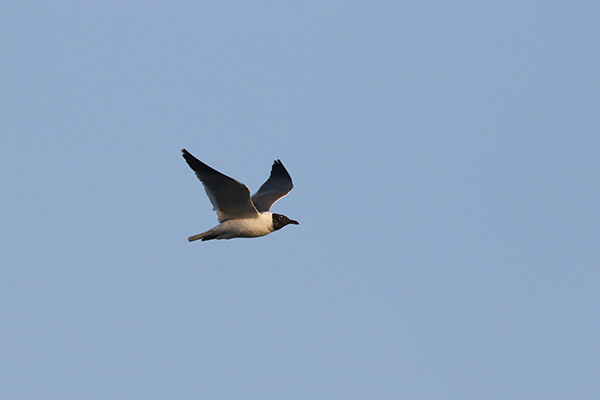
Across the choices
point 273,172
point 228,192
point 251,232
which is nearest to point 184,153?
point 228,192

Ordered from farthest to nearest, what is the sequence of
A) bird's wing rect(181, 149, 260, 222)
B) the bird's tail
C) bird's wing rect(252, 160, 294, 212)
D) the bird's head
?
1. bird's wing rect(252, 160, 294, 212)
2. the bird's head
3. the bird's tail
4. bird's wing rect(181, 149, 260, 222)

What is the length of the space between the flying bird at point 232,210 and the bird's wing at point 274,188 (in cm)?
24

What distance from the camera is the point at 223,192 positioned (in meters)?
19.7

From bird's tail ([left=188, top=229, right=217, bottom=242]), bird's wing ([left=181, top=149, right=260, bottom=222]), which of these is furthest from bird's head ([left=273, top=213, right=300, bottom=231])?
bird's tail ([left=188, top=229, right=217, bottom=242])

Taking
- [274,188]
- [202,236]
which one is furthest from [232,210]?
[274,188]

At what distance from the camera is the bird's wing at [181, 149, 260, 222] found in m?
19.0

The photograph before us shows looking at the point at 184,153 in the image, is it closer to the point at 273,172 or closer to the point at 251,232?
the point at 251,232

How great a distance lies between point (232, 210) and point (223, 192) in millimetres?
892

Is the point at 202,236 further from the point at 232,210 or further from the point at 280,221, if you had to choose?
the point at 280,221

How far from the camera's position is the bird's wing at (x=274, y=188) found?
23.6 m

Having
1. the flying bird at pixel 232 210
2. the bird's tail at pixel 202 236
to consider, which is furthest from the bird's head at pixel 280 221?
the bird's tail at pixel 202 236

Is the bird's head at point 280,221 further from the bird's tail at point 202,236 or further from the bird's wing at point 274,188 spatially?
the bird's tail at point 202,236

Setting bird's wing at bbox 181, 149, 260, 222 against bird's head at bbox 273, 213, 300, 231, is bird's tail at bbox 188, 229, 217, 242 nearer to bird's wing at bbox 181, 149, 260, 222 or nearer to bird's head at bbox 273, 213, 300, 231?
bird's wing at bbox 181, 149, 260, 222

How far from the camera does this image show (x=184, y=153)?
19078 millimetres
